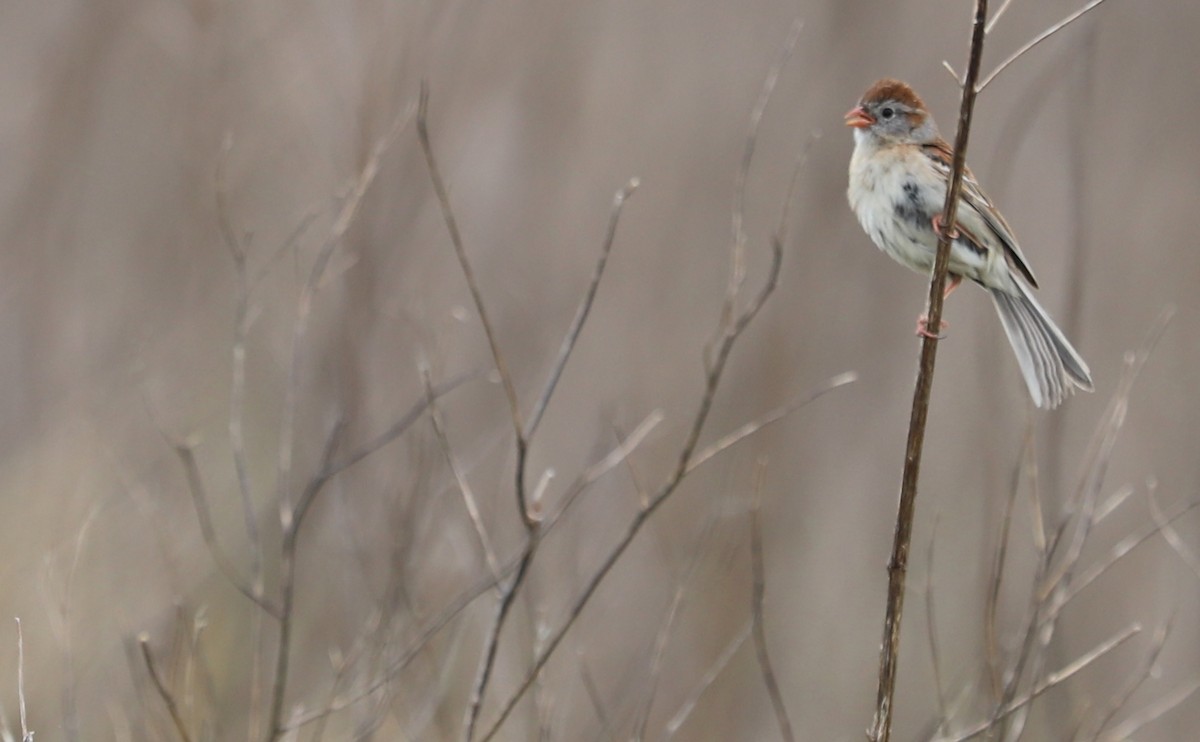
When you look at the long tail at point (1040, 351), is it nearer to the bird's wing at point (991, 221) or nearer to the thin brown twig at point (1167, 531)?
the bird's wing at point (991, 221)

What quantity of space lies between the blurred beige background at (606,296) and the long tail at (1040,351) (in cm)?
156

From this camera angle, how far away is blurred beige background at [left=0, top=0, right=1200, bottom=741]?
526 centimetres

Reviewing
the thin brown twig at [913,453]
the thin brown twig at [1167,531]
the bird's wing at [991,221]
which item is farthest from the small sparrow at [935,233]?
the thin brown twig at [913,453]

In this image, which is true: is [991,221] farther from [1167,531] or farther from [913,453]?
[913,453]

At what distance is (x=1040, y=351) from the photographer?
3111mm

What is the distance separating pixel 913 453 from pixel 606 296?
217 inches

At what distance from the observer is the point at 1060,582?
8.16 feet

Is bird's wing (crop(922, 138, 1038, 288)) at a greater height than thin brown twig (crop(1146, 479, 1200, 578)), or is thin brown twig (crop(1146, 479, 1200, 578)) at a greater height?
bird's wing (crop(922, 138, 1038, 288))

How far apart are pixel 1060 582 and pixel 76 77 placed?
680 cm

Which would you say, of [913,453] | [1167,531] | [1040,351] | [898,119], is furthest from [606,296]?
[913,453]

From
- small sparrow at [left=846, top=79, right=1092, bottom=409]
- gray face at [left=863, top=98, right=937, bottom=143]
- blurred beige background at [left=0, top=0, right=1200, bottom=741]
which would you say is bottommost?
blurred beige background at [left=0, top=0, right=1200, bottom=741]

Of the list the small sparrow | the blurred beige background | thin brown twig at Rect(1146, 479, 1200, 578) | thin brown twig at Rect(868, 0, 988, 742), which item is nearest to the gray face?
the small sparrow

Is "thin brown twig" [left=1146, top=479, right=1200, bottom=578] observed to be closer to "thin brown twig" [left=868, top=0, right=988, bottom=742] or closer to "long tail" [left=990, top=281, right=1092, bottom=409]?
"long tail" [left=990, top=281, right=1092, bottom=409]

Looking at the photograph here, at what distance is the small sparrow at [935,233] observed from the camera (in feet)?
10.4
